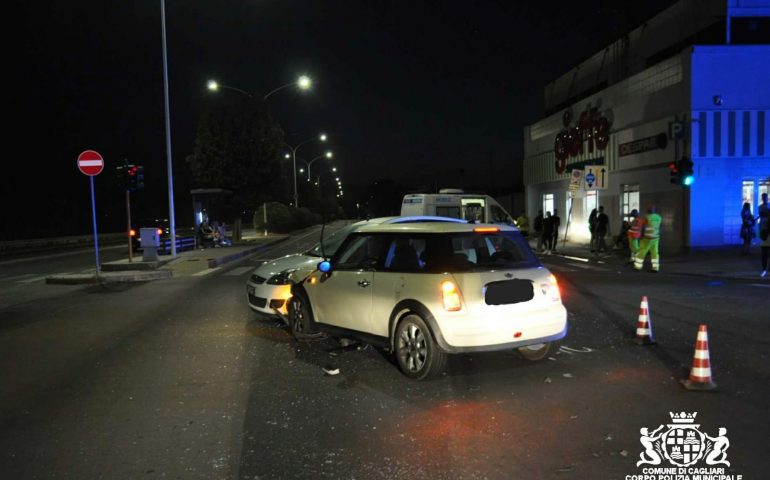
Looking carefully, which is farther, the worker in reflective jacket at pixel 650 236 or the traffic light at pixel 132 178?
the traffic light at pixel 132 178

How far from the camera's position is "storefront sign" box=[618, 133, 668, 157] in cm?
2214

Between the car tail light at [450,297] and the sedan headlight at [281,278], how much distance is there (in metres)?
3.38

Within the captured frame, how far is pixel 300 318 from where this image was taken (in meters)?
7.95

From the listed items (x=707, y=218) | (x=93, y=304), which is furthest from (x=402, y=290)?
(x=707, y=218)

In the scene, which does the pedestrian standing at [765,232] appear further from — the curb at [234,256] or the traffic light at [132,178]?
the traffic light at [132,178]

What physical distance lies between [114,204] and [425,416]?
2127 inches

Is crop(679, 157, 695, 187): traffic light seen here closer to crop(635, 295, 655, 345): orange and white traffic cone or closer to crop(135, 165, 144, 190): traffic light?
crop(635, 295, 655, 345): orange and white traffic cone

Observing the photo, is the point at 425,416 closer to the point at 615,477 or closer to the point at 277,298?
the point at 615,477

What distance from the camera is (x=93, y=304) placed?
12.3 metres

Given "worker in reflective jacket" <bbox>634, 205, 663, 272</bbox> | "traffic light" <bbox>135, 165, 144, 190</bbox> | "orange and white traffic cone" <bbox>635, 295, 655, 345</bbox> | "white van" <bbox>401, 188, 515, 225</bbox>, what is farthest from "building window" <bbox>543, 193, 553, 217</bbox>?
"orange and white traffic cone" <bbox>635, 295, 655, 345</bbox>

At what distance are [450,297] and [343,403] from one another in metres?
1.42

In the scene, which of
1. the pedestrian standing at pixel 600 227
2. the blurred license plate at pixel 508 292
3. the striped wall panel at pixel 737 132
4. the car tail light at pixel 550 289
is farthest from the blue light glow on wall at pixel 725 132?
the blurred license plate at pixel 508 292

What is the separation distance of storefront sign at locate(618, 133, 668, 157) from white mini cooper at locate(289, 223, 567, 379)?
17893 millimetres

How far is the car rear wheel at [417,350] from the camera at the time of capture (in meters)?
6.04
